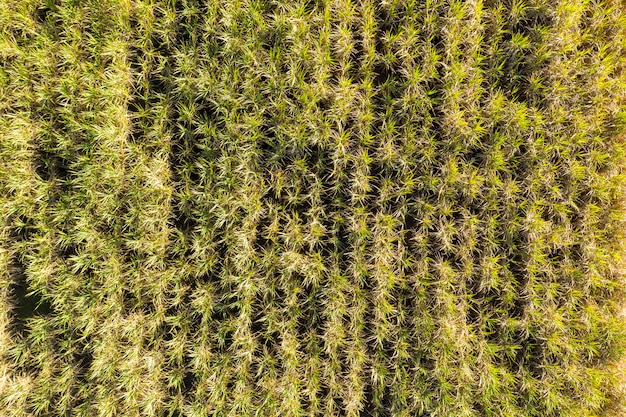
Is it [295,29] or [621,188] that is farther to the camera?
[621,188]

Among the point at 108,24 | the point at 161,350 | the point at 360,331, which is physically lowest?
the point at 161,350

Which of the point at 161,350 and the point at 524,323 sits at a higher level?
the point at 524,323

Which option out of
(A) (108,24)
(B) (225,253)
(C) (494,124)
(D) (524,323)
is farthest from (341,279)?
(A) (108,24)

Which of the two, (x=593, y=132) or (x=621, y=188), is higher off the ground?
(x=593, y=132)

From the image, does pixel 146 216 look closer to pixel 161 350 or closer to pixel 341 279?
pixel 161 350

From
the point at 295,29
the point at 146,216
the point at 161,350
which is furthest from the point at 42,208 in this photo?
the point at 295,29

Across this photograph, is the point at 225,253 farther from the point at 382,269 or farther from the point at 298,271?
the point at 382,269
